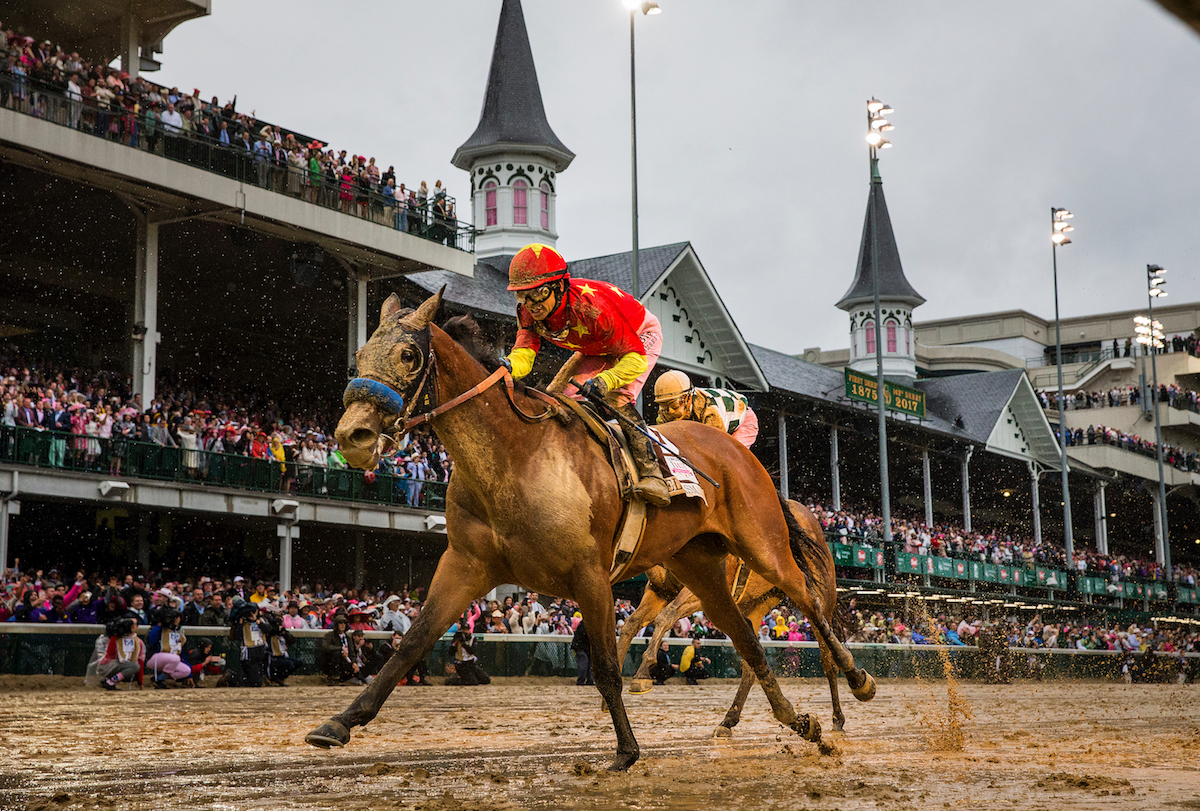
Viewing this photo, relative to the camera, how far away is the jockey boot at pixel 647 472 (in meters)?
6.77

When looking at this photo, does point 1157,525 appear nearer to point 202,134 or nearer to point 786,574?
point 202,134

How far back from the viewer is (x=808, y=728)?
285 inches

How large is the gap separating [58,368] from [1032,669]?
2231 cm

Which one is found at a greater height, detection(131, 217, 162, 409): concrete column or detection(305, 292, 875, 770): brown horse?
detection(131, 217, 162, 409): concrete column

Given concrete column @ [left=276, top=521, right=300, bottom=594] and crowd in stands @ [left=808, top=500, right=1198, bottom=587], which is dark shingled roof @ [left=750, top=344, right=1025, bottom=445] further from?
concrete column @ [left=276, top=521, right=300, bottom=594]

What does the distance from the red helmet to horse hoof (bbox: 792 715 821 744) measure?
2.88 metres

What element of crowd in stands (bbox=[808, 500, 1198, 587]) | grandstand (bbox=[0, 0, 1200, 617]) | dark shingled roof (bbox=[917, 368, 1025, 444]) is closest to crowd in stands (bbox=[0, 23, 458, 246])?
grandstand (bbox=[0, 0, 1200, 617])

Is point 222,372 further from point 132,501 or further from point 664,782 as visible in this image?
point 664,782

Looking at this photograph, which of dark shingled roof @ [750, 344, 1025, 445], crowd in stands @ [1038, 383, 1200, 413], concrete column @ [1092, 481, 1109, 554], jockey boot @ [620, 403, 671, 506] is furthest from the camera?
crowd in stands @ [1038, 383, 1200, 413]

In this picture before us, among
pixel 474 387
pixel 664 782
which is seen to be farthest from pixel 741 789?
pixel 474 387

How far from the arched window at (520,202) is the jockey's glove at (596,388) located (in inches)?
1603

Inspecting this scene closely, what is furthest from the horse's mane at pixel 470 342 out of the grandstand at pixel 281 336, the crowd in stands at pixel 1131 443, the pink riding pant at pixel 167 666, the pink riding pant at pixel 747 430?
the crowd in stands at pixel 1131 443

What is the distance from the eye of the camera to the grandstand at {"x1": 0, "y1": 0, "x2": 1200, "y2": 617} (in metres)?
23.0

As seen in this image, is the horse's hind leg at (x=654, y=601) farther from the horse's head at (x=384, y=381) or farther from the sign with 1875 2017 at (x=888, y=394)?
the sign with 1875 2017 at (x=888, y=394)
